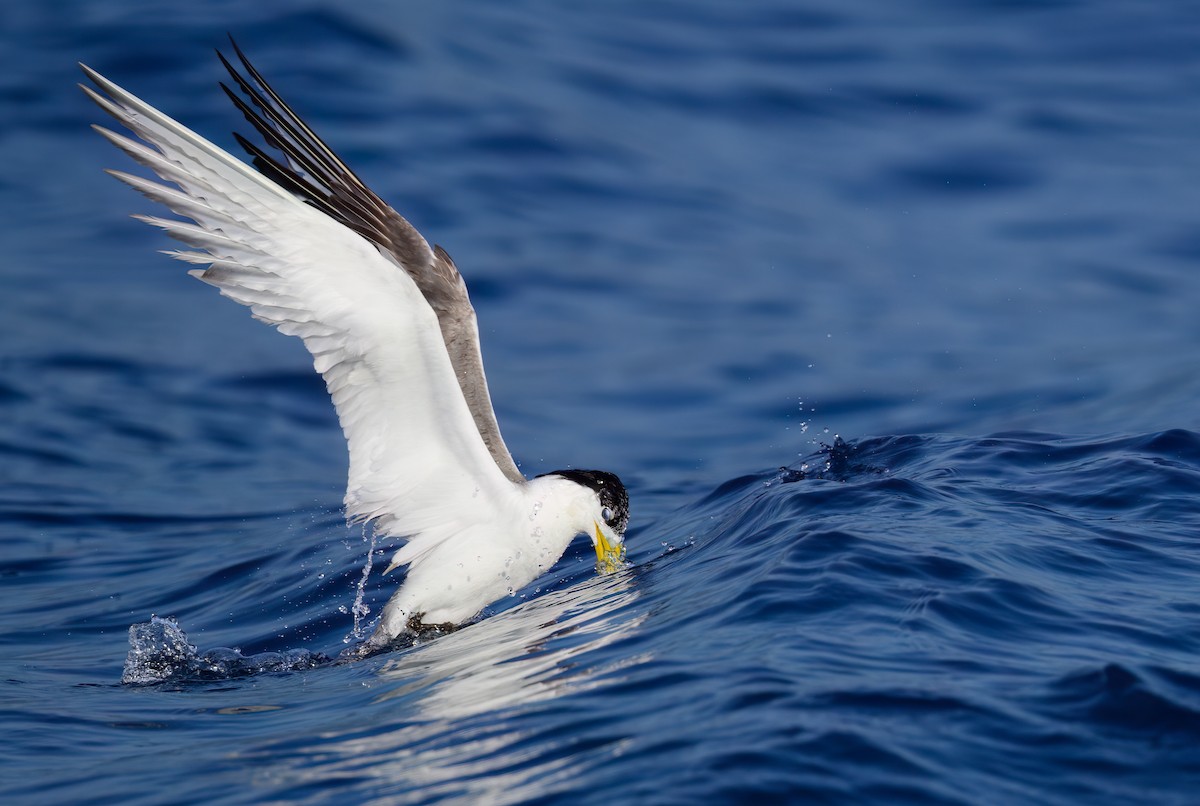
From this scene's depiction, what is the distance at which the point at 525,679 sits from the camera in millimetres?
6016

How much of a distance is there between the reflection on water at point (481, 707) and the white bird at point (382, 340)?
1.46ft

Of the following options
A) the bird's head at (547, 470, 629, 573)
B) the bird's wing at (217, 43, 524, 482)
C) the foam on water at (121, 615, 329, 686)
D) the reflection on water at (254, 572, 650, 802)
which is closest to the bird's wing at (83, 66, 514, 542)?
the bird's wing at (217, 43, 524, 482)

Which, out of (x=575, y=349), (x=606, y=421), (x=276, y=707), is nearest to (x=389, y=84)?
(x=575, y=349)

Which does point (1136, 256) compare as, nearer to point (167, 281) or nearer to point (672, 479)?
point (672, 479)

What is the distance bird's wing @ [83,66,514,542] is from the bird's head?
0.84 meters

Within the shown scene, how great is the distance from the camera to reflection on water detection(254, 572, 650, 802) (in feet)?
15.8

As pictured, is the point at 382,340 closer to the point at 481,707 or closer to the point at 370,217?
the point at 370,217

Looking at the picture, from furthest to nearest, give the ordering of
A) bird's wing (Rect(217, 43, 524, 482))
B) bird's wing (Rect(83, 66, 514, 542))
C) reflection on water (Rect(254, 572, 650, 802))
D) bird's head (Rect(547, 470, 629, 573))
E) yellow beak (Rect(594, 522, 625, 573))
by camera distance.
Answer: yellow beak (Rect(594, 522, 625, 573)) → bird's head (Rect(547, 470, 629, 573)) → bird's wing (Rect(217, 43, 524, 482)) → bird's wing (Rect(83, 66, 514, 542)) → reflection on water (Rect(254, 572, 650, 802))

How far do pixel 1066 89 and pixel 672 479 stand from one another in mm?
9490

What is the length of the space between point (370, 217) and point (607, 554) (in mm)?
2551

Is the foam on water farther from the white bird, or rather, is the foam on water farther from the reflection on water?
the reflection on water

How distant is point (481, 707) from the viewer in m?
5.70

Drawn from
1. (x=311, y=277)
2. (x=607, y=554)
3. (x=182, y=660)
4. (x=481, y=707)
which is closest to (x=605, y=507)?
(x=607, y=554)

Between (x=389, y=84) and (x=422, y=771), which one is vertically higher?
(x=389, y=84)
